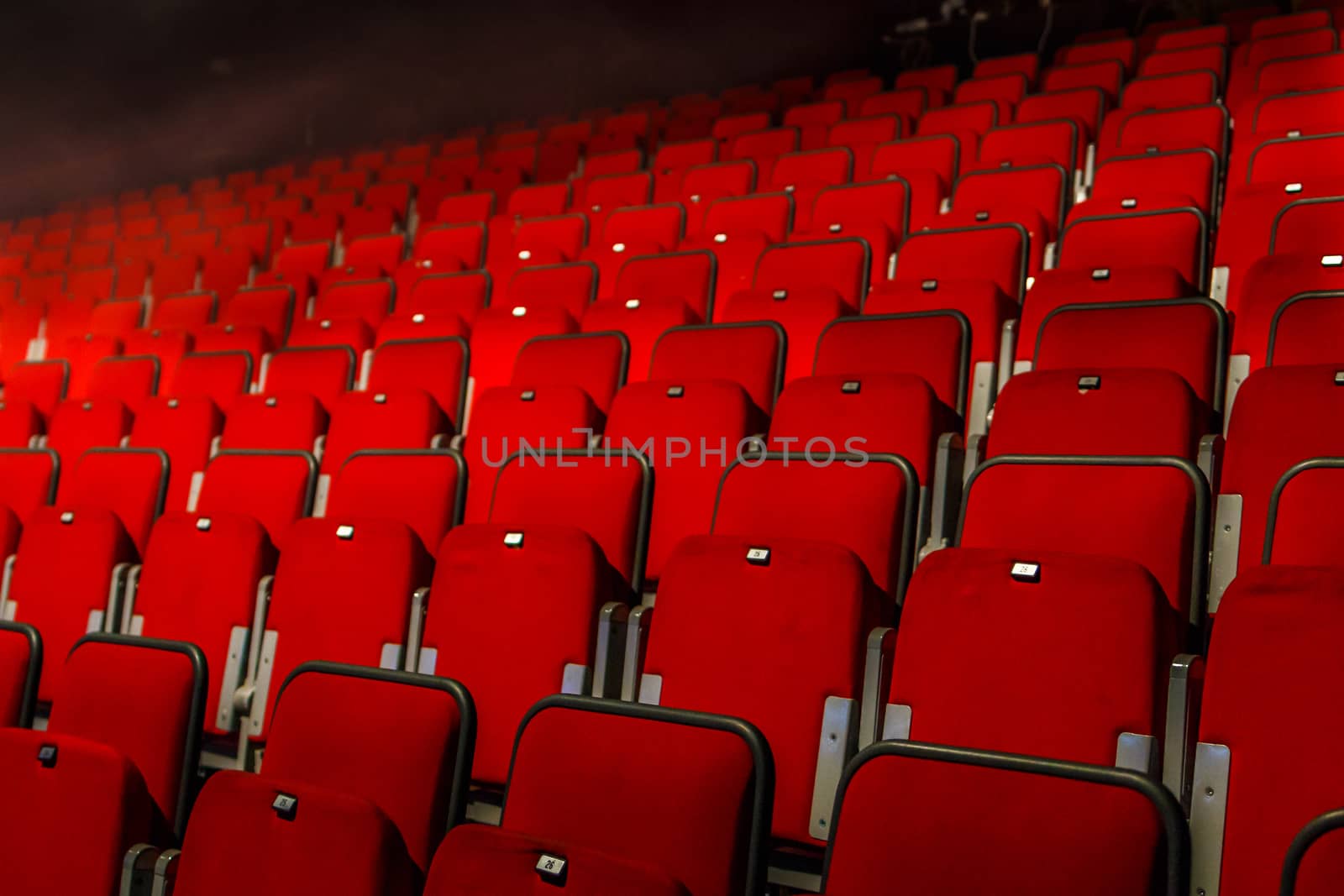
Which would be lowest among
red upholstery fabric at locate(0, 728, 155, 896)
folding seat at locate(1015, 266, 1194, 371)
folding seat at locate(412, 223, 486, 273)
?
red upholstery fabric at locate(0, 728, 155, 896)

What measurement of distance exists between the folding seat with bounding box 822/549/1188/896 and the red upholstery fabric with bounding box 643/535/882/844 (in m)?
0.03

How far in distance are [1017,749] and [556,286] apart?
0.79 meters

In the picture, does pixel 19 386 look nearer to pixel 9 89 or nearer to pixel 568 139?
pixel 568 139

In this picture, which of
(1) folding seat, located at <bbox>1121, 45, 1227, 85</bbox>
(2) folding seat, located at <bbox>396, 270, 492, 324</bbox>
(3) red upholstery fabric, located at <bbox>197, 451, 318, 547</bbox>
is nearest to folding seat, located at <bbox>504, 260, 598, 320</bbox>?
(2) folding seat, located at <bbox>396, 270, 492, 324</bbox>

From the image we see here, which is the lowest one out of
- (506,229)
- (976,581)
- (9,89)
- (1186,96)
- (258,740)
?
(258,740)

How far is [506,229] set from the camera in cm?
142

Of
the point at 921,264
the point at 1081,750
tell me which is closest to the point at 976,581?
the point at 1081,750

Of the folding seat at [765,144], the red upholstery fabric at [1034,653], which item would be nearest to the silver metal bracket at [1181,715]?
the red upholstery fabric at [1034,653]

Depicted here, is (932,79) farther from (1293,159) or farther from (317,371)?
(317,371)

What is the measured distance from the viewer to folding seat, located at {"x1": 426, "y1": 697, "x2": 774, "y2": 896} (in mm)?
320

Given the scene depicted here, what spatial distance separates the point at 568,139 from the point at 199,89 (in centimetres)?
104

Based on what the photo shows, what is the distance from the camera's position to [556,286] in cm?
110

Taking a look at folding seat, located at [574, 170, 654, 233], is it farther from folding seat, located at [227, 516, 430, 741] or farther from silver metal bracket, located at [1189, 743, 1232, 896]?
silver metal bracket, located at [1189, 743, 1232, 896]

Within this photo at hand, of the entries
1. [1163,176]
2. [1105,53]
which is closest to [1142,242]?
[1163,176]
